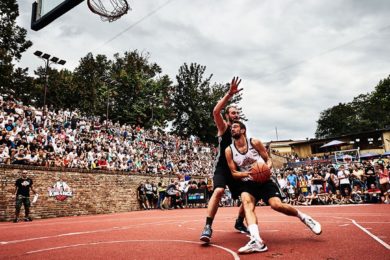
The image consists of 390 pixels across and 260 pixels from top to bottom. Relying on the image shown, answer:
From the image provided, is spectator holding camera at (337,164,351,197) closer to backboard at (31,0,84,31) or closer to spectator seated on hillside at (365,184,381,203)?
spectator seated on hillside at (365,184,381,203)

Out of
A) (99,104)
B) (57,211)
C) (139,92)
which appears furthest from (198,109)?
(57,211)

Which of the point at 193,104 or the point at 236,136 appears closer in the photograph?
the point at 236,136

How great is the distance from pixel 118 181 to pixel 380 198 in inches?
534

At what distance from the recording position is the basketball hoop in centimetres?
580

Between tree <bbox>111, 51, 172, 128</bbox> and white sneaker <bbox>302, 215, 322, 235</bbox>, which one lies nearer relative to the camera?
white sneaker <bbox>302, 215, 322, 235</bbox>

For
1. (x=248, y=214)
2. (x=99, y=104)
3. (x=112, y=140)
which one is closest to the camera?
(x=248, y=214)

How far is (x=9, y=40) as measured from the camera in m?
32.0

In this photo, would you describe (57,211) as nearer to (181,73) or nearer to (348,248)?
(348,248)

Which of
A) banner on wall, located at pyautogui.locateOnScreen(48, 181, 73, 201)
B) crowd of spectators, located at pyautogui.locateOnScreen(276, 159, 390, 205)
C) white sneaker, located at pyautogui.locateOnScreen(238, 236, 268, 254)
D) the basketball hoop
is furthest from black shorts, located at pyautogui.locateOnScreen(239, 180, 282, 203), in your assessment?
banner on wall, located at pyautogui.locateOnScreen(48, 181, 73, 201)

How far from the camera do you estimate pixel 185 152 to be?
28000 mm

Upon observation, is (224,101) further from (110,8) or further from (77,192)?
(77,192)

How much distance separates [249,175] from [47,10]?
448 centimetres

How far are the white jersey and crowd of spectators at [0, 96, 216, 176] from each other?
38.1 feet

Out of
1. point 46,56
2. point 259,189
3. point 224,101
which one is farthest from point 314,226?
point 46,56
